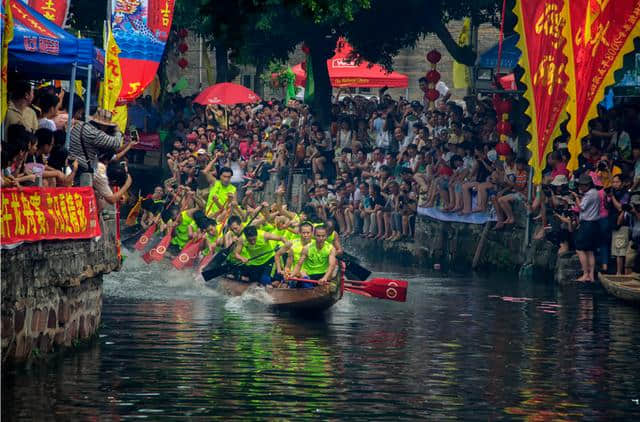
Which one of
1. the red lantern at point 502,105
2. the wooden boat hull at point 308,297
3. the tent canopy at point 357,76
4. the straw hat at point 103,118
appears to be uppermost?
the tent canopy at point 357,76

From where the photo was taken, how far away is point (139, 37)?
98.7 feet

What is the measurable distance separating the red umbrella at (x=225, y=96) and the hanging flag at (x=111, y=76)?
21442mm

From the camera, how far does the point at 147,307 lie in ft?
82.8

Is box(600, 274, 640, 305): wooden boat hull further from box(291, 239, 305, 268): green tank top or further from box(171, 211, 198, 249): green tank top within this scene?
A: box(171, 211, 198, 249): green tank top

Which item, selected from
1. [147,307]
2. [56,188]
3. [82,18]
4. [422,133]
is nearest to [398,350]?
[56,188]

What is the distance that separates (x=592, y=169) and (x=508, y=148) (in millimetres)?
3420

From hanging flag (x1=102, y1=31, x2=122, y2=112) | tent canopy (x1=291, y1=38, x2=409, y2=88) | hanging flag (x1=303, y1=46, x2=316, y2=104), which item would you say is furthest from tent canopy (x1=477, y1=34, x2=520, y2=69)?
tent canopy (x1=291, y1=38, x2=409, y2=88)

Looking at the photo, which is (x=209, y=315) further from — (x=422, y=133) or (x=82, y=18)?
(x=82, y=18)

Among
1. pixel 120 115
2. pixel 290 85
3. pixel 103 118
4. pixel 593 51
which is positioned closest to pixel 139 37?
→ pixel 120 115

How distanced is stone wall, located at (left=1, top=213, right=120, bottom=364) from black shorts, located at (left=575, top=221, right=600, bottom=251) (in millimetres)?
10651

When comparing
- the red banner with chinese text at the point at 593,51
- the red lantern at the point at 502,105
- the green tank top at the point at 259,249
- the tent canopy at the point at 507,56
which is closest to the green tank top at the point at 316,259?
the green tank top at the point at 259,249

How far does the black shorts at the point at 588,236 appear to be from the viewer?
28.0 m

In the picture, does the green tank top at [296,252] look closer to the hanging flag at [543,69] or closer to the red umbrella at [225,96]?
the hanging flag at [543,69]

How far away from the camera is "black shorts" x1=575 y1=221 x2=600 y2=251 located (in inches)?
1102
